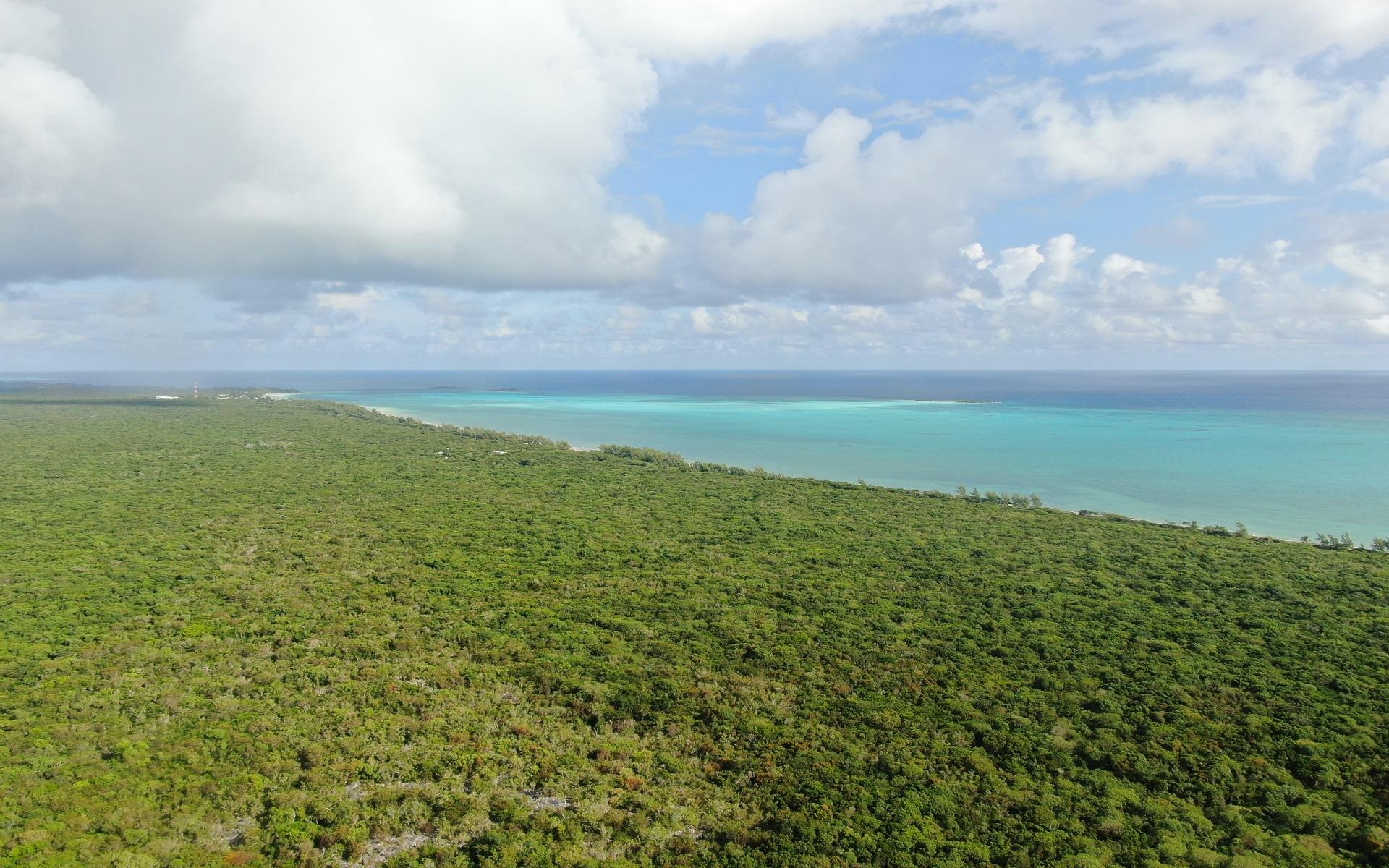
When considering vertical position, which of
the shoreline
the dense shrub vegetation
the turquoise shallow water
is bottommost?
the dense shrub vegetation

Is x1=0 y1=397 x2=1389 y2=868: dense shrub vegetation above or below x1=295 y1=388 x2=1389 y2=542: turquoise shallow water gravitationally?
below

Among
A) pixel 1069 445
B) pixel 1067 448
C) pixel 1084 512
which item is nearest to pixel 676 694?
pixel 1084 512

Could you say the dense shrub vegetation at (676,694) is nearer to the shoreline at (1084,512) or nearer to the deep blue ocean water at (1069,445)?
the shoreline at (1084,512)

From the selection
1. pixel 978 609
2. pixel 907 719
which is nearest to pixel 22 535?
pixel 907 719

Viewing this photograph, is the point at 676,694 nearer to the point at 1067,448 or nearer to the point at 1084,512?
the point at 1084,512

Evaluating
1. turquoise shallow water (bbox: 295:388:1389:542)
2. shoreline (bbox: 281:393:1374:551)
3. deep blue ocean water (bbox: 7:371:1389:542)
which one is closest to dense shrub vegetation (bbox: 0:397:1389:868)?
shoreline (bbox: 281:393:1374:551)

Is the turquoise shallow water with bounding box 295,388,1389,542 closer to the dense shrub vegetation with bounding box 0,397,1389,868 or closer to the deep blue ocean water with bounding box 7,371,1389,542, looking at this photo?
the deep blue ocean water with bounding box 7,371,1389,542

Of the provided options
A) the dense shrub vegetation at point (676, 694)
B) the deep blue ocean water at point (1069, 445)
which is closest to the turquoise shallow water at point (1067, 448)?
the deep blue ocean water at point (1069, 445)
